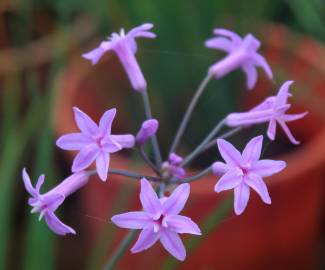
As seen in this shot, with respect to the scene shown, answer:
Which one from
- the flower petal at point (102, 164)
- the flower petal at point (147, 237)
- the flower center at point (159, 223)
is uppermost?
the flower petal at point (102, 164)

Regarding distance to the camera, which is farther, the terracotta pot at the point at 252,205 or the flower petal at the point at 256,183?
the terracotta pot at the point at 252,205

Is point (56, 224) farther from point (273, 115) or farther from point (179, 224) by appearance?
point (273, 115)

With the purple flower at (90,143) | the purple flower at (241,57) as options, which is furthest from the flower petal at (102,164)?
the purple flower at (241,57)

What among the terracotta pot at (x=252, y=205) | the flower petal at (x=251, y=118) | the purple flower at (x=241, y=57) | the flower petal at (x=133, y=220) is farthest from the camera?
the terracotta pot at (x=252, y=205)

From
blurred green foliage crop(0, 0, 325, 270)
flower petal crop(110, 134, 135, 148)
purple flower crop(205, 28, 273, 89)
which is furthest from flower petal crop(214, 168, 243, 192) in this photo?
blurred green foliage crop(0, 0, 325, 270)

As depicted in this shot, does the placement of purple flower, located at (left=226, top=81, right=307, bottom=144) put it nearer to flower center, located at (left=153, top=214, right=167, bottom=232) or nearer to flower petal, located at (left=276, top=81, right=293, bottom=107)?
flower petal, located at (left=276, top=81, right=293, bottom=107)

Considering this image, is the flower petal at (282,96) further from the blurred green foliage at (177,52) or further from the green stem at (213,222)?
the blurred green foliage at (177,52)

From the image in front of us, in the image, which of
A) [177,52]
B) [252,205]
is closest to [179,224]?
[252,205]
